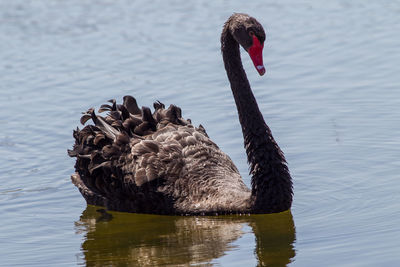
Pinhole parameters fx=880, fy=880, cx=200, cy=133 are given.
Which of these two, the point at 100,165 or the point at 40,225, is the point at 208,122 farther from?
the point at 40,225

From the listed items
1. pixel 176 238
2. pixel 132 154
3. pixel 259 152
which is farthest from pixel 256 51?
pixel 176 238

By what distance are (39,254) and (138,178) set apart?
1.20 meters

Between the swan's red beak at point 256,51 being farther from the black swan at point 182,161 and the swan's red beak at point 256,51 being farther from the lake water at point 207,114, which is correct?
the lake water at point 207,114

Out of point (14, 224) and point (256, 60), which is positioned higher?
point (256, 60)

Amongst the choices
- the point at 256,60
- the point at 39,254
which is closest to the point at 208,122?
the point at 256,60

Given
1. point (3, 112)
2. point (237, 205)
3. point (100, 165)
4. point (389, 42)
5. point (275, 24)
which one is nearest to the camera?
point (237, 205)

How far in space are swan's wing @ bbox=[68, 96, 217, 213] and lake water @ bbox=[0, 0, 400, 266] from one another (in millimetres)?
193

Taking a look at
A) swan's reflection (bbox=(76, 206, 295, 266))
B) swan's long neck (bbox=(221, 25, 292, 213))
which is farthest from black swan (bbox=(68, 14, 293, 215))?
swan's reflection (bbox=(76, 206, 295, 266))

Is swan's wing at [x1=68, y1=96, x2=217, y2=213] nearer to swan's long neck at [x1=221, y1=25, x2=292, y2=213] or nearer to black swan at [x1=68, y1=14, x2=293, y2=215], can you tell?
black swan at [x1=68, y1=14, x2=293, y2=215]

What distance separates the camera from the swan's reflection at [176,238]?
647 centimetres

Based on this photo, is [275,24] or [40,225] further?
[275,24]

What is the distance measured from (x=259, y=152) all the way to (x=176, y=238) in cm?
99

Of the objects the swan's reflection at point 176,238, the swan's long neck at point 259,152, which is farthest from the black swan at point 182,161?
the swan's reflection at point 176,238

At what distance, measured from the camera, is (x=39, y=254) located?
268 inches
